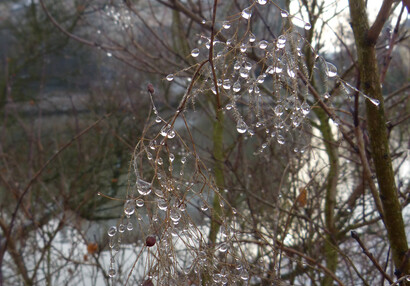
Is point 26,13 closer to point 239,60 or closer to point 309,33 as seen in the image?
point 309,33

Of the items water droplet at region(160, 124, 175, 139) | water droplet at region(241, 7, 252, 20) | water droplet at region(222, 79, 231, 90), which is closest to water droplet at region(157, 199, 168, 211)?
water droplet at region(160, 124, 175, 139)

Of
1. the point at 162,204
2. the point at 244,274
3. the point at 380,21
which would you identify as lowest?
the point at 244,274

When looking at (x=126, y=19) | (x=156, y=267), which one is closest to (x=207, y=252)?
(x=156, y=267)

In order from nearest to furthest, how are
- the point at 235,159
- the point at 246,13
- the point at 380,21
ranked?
1. the point at 246,13
2. the point at 380,21
3. the point at 235,159

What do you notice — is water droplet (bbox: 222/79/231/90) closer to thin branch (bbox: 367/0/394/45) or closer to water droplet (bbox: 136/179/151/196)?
water droplet (bbox: 136/179/151/196)

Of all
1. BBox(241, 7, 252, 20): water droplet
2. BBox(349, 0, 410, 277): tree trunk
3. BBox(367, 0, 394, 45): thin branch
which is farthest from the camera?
BBox(349, 0, 410, 277): tree trunk

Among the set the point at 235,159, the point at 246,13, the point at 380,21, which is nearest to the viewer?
the point at 246,13

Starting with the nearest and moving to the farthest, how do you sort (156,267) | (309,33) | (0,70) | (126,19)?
(156,267) < (309,33) < (126,19) < (0,70)

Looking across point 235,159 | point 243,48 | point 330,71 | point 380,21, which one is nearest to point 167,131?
point 243,48

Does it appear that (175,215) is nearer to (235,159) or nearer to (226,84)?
(226,84)

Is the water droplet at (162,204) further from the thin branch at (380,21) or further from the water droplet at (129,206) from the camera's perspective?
the thin branch at (380,21)

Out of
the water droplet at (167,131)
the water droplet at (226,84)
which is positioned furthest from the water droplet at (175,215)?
the water droplet at (226,84)
